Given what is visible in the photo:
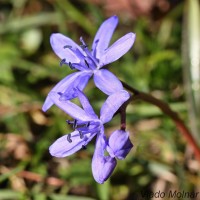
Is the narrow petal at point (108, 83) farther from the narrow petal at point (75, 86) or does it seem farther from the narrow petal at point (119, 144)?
the narrow petal at point (119, 144)

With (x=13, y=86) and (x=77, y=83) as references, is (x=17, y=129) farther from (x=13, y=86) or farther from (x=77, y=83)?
(x=77, y=83)

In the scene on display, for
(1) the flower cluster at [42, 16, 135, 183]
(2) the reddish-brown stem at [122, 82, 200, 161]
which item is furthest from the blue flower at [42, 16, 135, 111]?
(2) the reddish-brown stem at [122, 82, 200, 161]

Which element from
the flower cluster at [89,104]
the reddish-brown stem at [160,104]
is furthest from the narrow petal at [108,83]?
the reddish-brown stem at [160,104]

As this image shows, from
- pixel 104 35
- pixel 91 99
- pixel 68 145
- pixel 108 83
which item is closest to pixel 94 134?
pixel 68 145

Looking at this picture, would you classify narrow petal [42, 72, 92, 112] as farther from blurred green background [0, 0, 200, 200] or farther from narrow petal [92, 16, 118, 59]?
blurred green background [0, 0, 200, 200]

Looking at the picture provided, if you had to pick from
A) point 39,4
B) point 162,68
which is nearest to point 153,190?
point 162,68

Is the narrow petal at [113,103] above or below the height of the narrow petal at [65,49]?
below
